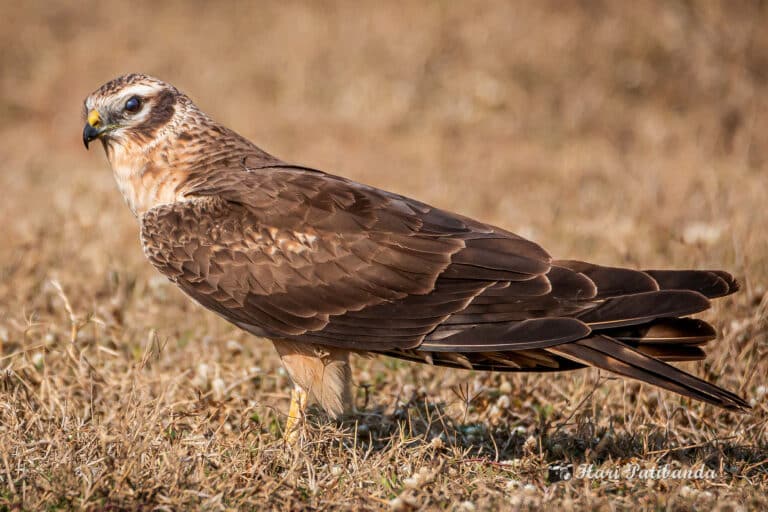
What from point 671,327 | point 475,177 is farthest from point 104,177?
point 671,327

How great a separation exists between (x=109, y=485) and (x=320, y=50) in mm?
8558

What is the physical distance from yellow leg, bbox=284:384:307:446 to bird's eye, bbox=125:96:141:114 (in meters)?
1.77

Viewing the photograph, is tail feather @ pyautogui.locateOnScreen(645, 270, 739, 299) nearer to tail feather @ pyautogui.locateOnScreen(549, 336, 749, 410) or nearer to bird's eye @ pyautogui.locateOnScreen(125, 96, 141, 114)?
tail feather @ pyautogui.locateOnScreen(549, 336, 749, 410)

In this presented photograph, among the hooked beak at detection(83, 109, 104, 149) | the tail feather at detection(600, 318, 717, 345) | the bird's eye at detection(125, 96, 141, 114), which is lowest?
the tail feather at detection(600, 318, 717, 345)

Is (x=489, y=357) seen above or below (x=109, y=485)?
above

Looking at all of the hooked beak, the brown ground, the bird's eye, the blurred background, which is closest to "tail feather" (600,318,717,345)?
the brown ground

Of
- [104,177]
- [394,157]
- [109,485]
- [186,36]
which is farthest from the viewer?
[186,36]

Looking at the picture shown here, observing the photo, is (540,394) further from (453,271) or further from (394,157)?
(394,157)

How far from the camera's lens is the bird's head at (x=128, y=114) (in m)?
4.95

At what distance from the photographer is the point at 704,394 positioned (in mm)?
3656

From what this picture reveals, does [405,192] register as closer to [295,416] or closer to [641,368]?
[295,416]

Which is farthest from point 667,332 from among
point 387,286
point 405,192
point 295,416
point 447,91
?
point 447,91

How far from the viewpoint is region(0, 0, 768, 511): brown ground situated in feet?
12.3

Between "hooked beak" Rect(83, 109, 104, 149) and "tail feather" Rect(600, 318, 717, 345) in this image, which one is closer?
"tail feather" Rect(600, 318, 717, 345)
